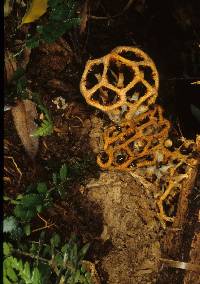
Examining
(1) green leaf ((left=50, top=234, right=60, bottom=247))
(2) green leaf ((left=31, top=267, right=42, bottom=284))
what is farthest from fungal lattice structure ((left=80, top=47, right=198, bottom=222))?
(2) green leaf ((left=31, top=267, right=42, bottom=284))

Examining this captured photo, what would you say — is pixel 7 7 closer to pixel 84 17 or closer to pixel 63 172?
pixel 84 17

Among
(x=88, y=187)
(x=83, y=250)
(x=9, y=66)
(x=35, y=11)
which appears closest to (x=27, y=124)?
(x=9, y=66)

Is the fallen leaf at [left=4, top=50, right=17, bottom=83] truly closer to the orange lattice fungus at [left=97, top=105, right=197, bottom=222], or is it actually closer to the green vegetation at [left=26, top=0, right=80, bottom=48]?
the green vegetation at [left=26, top=0, right=80, bottom=48]

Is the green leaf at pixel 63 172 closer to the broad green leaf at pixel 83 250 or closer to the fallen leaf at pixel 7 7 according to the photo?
the broad green leaf at pixel 83 250

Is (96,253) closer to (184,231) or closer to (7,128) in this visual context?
(184,231)

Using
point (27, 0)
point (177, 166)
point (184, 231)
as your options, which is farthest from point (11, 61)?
point (184, 231)

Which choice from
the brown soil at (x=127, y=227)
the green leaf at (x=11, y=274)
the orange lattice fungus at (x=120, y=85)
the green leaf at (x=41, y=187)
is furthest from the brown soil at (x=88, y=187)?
the green leaf at (x=11, y=274)
